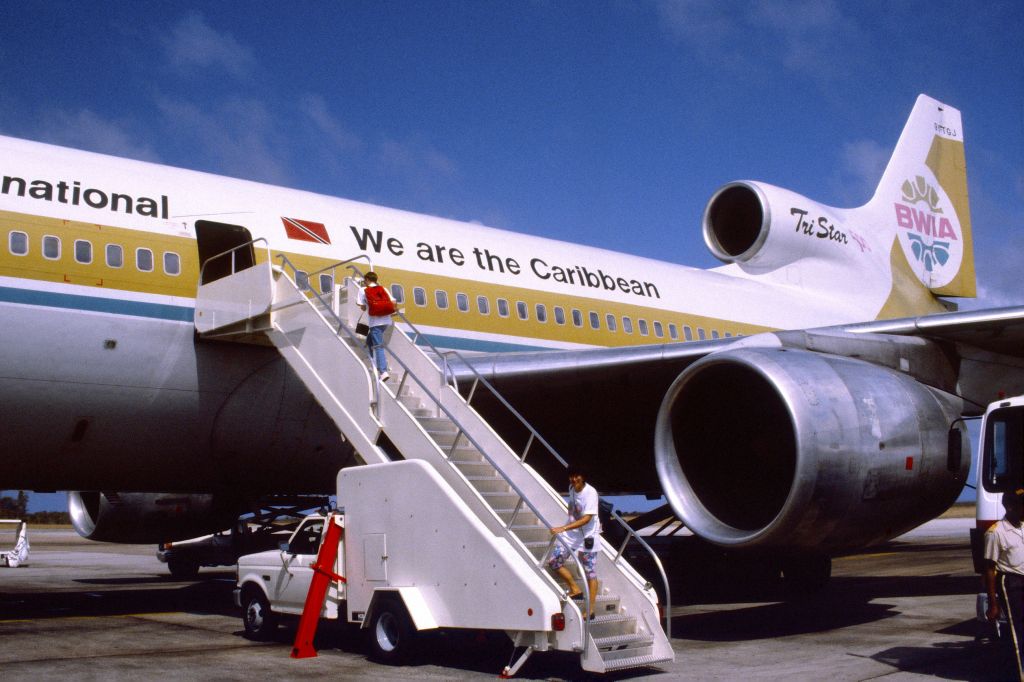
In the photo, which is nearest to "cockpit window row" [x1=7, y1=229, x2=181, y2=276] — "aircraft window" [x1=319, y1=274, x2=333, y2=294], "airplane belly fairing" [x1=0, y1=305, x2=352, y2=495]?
"airplane belly fairing" [x1=0, y1=305, x2=352, y2=495]

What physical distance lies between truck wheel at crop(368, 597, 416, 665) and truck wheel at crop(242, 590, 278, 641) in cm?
A: 160

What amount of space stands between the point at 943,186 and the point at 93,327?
18.4m

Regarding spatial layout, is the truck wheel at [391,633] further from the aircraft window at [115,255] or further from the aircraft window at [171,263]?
the aircraft window at [115,255]

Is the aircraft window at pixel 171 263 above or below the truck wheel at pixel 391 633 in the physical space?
above

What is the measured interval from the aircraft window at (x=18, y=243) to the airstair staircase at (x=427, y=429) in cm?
165

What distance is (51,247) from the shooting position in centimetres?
931

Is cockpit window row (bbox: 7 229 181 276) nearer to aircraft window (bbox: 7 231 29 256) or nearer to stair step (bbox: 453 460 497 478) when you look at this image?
aircraft window (bbox: 7 231 29 256)

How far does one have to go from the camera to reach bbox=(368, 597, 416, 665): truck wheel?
7.80 meters

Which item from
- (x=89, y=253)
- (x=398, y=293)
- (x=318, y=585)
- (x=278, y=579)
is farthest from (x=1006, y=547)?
(x=89, y=253)

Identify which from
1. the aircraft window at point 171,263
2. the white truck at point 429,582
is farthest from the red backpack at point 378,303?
the white truck at point 429,582

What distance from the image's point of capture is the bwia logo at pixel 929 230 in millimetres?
20938

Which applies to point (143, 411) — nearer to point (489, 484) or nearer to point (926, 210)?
point (489, 484)

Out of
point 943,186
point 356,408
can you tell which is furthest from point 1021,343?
point 943,186

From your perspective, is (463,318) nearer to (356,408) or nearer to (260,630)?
(356,408)
